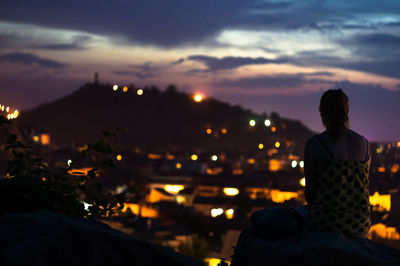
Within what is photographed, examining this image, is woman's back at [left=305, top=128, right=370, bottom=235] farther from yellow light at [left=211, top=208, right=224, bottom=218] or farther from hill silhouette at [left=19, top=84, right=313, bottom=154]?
hill silhouette at [left=19, top=84, right=313, bottom=154]

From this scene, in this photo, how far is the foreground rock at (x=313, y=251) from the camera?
416 cm

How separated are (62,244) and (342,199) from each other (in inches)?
93.6

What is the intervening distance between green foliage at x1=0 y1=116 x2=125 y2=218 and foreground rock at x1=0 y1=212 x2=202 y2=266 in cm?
55

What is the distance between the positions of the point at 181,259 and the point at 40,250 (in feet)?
3.64

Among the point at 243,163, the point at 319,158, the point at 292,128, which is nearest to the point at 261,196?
the point at 243,163

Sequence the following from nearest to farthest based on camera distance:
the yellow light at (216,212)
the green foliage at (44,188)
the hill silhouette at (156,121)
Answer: the green foliage at (44,188), the yellow light at (216,212), the hill silhouette at (156,121)

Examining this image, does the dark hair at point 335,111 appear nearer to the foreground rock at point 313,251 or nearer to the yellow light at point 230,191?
the foreground rock at point 313,251

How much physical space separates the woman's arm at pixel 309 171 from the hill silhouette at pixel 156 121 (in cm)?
13854

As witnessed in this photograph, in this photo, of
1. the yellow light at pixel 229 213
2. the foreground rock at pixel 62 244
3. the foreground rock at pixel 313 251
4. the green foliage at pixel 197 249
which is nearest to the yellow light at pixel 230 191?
the yellow light at pixel 229 213

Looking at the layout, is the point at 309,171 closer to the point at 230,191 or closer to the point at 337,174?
the point at 337,174

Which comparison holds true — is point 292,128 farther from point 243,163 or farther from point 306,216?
point 306,216

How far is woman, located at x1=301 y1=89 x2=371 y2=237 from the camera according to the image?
477cm

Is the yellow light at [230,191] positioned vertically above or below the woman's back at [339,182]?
below

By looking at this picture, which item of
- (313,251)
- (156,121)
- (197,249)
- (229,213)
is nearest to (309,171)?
(313,251)
